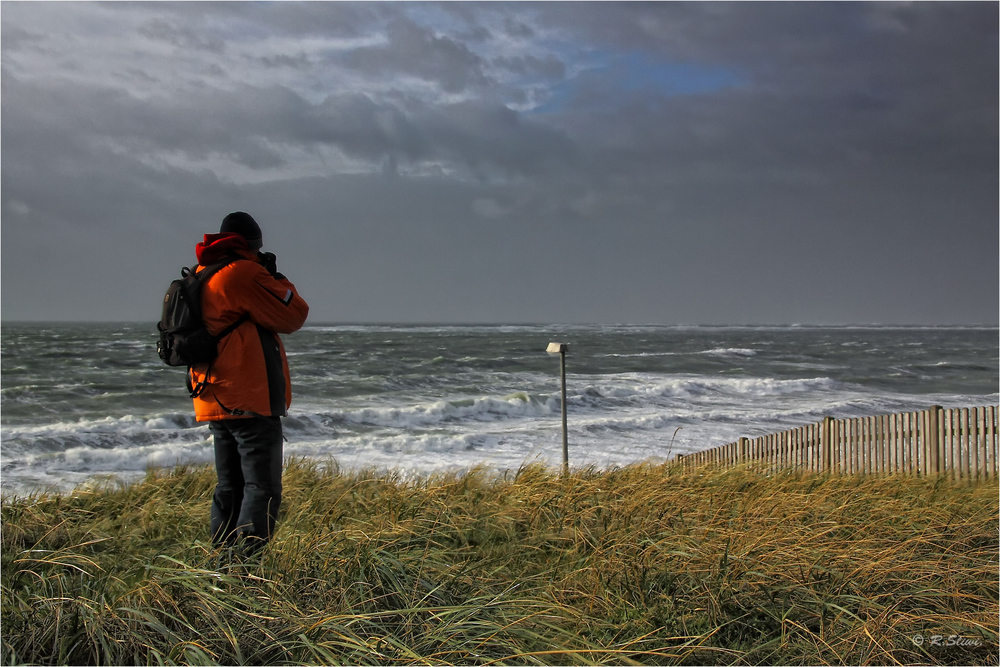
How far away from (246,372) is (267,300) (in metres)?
0.32

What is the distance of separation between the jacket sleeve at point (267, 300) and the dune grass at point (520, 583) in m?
Result: 0.94

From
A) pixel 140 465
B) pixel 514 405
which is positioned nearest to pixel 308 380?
pixel 514 405

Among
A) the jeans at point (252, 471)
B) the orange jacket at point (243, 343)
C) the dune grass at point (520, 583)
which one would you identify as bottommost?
the dune grass at point (520, 583)

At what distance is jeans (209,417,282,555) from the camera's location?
10.8 ft

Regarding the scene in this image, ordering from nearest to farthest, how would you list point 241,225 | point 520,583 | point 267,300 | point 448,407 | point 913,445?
point 520,583, point 267,300, point 241,225, point 913,445, point 448,407

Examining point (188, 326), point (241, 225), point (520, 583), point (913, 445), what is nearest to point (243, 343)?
point (188, 326)

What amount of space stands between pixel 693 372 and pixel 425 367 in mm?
11773

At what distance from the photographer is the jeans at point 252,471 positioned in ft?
10.8

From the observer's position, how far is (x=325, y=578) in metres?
2.89

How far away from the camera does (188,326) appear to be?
3256 millimetres

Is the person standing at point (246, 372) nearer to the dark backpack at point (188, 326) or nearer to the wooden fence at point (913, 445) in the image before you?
the dark backpack at point (188, 326)

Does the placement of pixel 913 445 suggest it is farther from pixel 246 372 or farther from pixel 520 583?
pixel 246 372

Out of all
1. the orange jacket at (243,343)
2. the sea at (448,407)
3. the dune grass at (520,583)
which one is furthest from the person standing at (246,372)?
the sea at (448,407)

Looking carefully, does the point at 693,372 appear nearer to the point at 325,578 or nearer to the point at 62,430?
the point at 62,430
